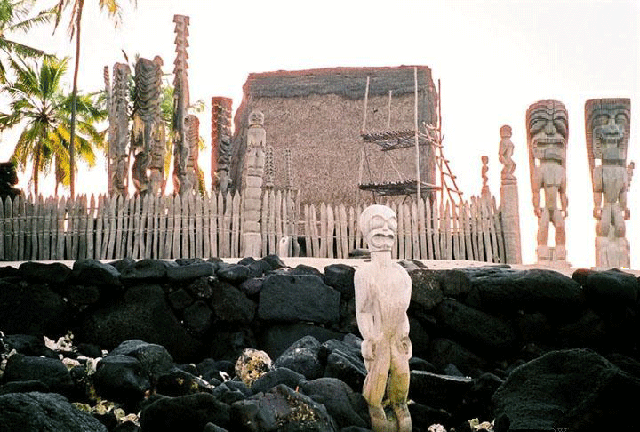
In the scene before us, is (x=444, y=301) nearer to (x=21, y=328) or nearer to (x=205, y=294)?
(x=205, y=294)

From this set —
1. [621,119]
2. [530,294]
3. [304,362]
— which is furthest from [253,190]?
[304,362]

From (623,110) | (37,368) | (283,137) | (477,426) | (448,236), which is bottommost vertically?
(477,426)

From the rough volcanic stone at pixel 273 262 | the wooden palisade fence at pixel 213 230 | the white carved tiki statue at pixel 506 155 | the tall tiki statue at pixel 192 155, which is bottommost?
the rough volcanic stone at pixel 273 262

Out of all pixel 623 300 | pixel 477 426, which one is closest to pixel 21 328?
pixel 477 426

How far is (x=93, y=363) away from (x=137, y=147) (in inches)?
480

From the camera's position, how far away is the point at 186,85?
20.7 m

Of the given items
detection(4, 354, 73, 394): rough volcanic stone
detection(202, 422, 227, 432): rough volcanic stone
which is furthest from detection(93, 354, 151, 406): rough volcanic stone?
detection(202, 422, 227, 432): rough volcanic stone

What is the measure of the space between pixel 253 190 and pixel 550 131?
17.6 ft

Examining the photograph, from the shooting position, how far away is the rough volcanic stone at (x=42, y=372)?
7484mm

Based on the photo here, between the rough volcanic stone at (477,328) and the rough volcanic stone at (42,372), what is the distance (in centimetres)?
428

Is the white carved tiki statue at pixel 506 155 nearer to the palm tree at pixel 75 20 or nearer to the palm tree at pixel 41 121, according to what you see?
the palm tree at pixel 75 20

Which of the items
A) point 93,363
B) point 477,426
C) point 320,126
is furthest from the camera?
point 320,126

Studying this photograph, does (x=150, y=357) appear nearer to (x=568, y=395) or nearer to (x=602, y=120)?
(x=568, y=395)

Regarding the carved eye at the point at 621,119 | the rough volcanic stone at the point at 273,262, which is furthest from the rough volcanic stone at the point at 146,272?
the carved eye at the point at 621,119
